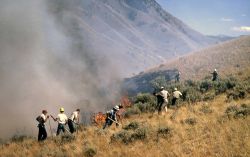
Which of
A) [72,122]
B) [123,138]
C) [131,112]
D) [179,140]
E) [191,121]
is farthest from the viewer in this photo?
[131,112]

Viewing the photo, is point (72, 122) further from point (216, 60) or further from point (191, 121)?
point (216, 60)

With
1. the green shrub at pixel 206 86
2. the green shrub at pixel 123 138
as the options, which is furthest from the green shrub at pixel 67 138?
the green shrub at pixel 206 86

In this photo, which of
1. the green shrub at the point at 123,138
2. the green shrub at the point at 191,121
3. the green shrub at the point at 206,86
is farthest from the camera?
the green shrub at the point at 206,86

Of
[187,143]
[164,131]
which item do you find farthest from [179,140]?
[164,131]

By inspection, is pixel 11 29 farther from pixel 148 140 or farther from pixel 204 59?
pixel 148 140

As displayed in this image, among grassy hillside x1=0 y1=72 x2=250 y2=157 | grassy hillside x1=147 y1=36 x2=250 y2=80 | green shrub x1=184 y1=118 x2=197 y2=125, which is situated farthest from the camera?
grassy hillside x1=147 y1=36 x2=250 y2=80

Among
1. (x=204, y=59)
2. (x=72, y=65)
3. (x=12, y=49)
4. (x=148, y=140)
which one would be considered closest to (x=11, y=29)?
(x=12, y=49)

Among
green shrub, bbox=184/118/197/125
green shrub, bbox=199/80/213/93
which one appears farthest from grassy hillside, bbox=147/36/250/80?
green shrub, bbox=184/118/197/125

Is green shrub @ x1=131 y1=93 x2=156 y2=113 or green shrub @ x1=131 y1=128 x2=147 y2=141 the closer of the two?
green shrub @ x1=131 y1=128 x2=147 y2=141

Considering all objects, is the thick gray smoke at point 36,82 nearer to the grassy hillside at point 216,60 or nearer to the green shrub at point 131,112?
the grassy hillside at point 216,60

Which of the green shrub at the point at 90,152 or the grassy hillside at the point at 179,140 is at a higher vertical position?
the grassy hillside at the point at 179,140

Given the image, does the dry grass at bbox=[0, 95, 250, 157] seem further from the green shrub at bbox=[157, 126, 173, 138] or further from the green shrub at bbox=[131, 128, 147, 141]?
the green shrub at bbox=[131, 128, 147, 141]

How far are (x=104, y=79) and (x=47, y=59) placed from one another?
2498 cm

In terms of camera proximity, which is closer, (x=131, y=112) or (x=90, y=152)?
(x=90, y=152)
